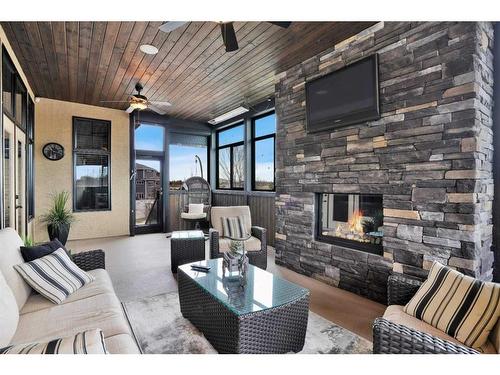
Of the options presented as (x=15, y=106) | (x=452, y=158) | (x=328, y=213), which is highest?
(x=15, y=106)

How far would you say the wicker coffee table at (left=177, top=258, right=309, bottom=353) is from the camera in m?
1.72

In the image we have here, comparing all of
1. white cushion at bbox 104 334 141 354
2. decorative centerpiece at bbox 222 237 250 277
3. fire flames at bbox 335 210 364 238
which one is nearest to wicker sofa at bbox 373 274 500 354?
decorative centerpiece at bbox 222 237 250 277

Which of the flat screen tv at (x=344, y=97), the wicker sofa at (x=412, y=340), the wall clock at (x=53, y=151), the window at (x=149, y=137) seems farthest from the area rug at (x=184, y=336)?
the window at (x=149, y=137)

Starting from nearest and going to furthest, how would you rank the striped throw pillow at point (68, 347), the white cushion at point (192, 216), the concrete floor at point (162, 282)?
the striped throw pillow at point (68, 347) < the concrete floor at point (162, 282) < the white cushion at point (192, 216)

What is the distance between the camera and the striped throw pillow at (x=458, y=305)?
4.88 ft

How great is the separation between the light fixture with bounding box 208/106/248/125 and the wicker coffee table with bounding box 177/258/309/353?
411 centimetres

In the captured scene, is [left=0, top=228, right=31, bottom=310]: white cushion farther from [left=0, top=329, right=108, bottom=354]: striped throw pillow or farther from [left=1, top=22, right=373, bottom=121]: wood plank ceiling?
[left=1, top=22, right=373, bottom=121]: wood plank ceiling

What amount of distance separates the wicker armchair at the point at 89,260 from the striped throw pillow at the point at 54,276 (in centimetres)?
32

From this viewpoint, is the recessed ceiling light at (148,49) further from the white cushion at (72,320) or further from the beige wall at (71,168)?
the beige wall at (71,168)

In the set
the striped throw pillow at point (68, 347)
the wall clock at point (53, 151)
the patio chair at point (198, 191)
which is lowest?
the striped throw pillow at point (68, 347)

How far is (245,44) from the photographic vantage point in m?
3.32

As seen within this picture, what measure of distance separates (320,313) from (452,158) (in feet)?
5.92
